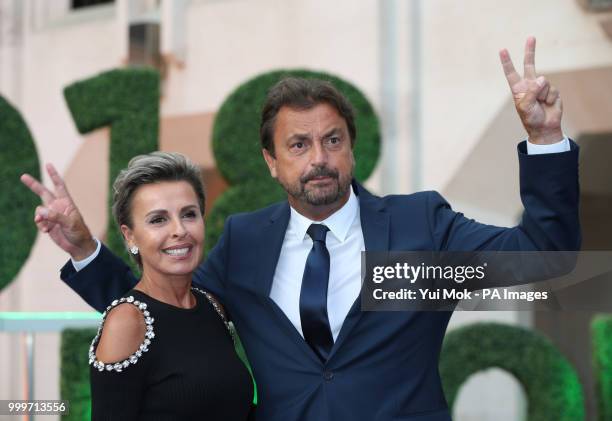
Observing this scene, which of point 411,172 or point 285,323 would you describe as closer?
point 285,323

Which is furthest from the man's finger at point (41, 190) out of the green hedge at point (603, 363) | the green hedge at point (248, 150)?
the green hedge at point (603, 363)

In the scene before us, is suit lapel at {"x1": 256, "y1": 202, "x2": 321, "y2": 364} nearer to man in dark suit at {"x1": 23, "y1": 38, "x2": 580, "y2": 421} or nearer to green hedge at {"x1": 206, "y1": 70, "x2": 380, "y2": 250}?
man in dark suit at {"x1": 23, "y1": 38, "x2": 580, "y2": 421}

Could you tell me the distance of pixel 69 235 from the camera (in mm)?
2754

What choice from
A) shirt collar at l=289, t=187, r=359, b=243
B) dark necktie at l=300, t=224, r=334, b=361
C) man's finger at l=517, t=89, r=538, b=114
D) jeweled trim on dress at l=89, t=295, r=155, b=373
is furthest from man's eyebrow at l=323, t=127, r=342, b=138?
jeweled trim on dress at l=89, t=295, r=155, b=373

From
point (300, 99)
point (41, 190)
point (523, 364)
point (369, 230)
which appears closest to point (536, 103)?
point (369, 230)

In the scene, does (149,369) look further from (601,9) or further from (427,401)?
(601,9)

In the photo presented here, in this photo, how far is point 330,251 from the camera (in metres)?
2.67

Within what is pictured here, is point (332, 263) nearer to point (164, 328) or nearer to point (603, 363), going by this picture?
point (164, 328)

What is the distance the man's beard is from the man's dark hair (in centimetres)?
21

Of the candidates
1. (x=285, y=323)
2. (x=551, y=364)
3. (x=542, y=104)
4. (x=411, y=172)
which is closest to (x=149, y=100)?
(x=411, y=172)

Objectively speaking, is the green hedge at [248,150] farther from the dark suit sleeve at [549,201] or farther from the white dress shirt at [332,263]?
the dark suit sleeve at [549,201]

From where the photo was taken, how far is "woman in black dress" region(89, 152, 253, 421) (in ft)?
7.61

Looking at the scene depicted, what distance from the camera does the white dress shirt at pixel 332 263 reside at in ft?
8.49

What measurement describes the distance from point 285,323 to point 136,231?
51cm
